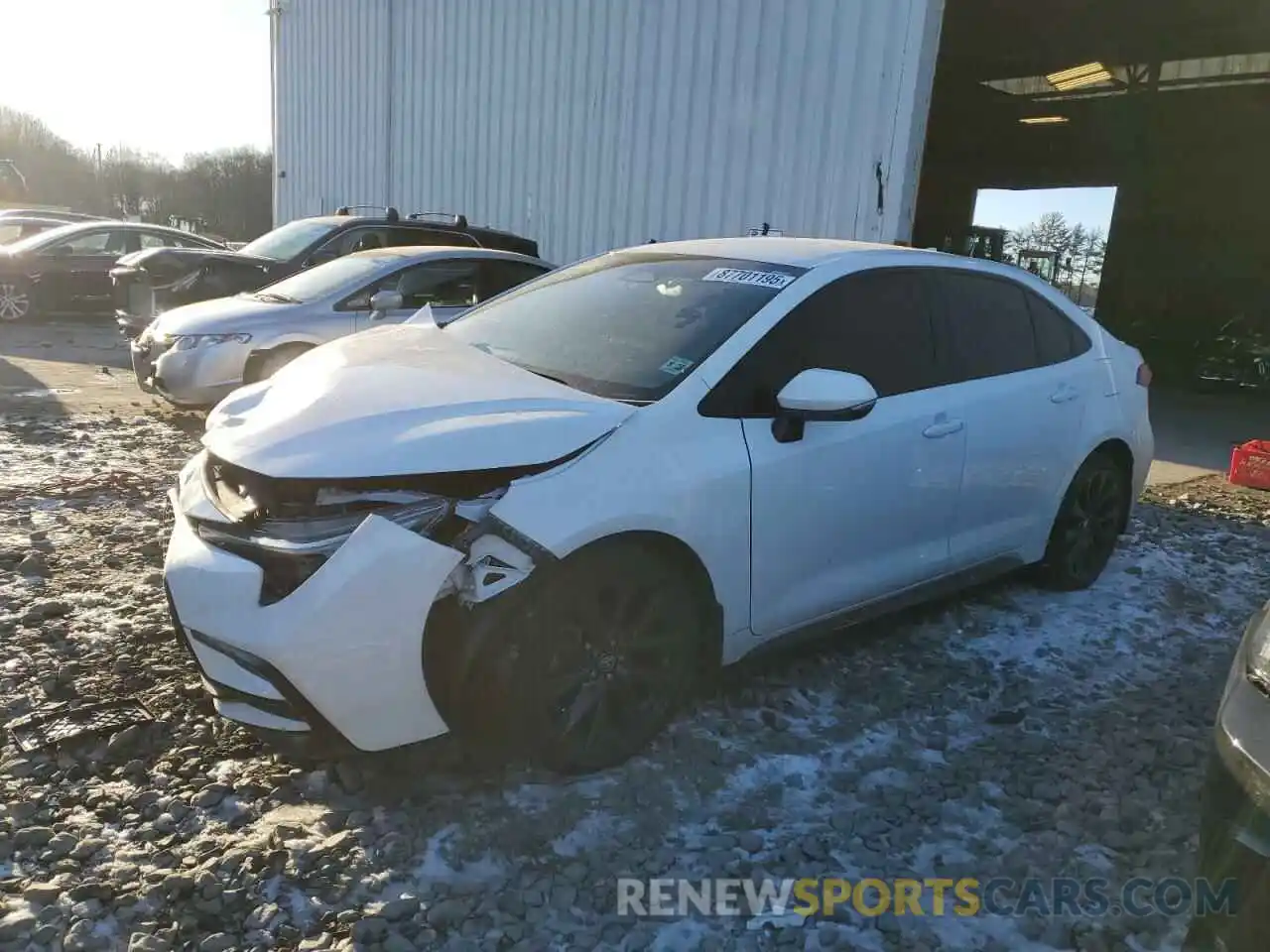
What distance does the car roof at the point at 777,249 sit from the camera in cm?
353

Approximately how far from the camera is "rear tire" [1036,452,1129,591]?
4402 mm

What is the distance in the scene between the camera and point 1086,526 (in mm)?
4523

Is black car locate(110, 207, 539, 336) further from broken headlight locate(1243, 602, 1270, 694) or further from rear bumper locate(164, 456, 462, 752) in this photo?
broken headlight locate(1243, 602, 1270, 694)

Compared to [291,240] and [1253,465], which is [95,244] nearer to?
[291,240]

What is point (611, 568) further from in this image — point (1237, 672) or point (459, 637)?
point (1237, 672)

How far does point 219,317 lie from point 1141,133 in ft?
62.1

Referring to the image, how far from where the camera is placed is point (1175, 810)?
287 centimetres

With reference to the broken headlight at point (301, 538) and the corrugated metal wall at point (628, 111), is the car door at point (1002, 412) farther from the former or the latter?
the corrugated metal wall at point (628, 111)

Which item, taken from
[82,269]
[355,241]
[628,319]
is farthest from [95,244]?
[628,319]

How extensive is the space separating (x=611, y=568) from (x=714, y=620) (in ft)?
1.53

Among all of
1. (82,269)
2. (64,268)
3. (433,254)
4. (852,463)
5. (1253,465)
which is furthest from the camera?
(82,269)

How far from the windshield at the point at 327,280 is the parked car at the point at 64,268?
6877mm

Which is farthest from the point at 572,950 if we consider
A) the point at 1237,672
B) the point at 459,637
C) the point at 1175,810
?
the point at 1175,810

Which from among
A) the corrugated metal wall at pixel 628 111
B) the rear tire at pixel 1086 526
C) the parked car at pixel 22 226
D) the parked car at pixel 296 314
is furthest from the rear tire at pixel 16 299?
the rear tire at pixel 1086 526
